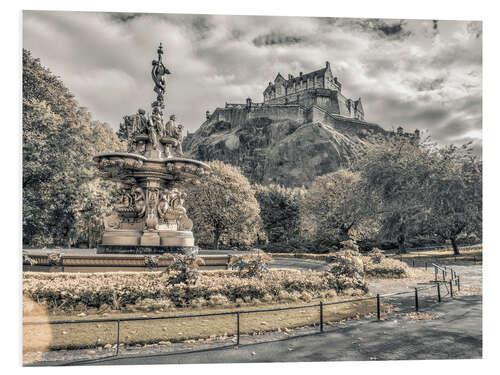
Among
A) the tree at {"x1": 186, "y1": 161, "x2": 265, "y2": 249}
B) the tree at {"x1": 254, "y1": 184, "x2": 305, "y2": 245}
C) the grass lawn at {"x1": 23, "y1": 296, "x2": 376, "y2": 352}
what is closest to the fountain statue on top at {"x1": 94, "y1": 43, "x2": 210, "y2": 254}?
the grass lawn at {"x1": 23, "y1": 296, "x2": 376, "y2": 352}

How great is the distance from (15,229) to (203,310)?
3678mm

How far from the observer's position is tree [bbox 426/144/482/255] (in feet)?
27.6

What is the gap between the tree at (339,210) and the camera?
21.7 metres

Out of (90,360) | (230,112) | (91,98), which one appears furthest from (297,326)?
(230,112)

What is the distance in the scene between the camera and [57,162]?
14.0 meters

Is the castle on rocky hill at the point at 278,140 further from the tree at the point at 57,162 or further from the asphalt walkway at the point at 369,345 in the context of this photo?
the asphalt walkway at the point at 369,345

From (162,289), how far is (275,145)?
6797cm

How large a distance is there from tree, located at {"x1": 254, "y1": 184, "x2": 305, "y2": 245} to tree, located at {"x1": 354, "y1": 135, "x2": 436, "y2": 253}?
1528 cm

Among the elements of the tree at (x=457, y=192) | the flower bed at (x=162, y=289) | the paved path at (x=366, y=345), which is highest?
the tree at (x=457, y=192)

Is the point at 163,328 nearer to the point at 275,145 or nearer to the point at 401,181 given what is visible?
the point at 401,181

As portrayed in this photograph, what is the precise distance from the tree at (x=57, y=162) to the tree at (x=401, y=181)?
13178 millimetres

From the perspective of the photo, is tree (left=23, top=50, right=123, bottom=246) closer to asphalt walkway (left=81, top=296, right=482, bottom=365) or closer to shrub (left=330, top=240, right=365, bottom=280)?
asphalt walkway (left=81, top=296, right=482, bottom=365)

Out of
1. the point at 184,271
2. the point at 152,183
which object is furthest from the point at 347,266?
the point at 152,183

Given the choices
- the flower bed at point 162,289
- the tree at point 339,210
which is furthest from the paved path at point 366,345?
the tree at point 339,210
